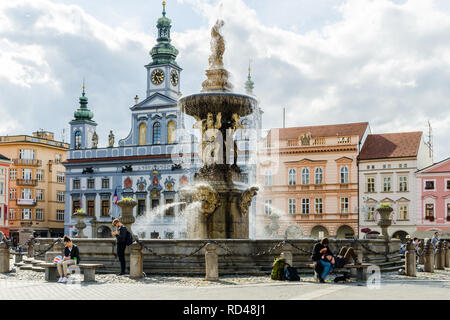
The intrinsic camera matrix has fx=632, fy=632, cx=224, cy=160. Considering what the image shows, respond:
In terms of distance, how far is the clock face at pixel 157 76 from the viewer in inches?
2368

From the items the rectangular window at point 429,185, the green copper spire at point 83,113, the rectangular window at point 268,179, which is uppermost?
the green copper spire at point 83,113

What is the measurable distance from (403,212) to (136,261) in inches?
1564

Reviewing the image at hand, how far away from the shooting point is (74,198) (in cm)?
6088

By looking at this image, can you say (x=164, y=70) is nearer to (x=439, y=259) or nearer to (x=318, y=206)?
(x=318, y=206)

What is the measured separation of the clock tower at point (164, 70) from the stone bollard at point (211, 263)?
151 feet

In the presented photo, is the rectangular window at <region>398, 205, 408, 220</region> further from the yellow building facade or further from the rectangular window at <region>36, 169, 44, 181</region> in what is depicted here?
the rectangular window at <region>36, 169, 44, 181</region>

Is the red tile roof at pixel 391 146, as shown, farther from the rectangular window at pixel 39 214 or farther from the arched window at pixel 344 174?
the rectangular window at pixel 39 214

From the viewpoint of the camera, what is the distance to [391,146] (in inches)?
2047

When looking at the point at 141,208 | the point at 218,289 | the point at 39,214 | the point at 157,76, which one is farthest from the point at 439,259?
the point at 39,214

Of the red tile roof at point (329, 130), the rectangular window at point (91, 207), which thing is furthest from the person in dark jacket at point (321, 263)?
the rectangular window at point (91, 207)

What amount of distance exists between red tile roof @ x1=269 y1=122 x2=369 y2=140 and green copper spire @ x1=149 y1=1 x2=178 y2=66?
43.3 ft

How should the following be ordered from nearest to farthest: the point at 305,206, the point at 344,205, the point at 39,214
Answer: the point at 344,205 → the point at 305,206 → the point at 39,214
